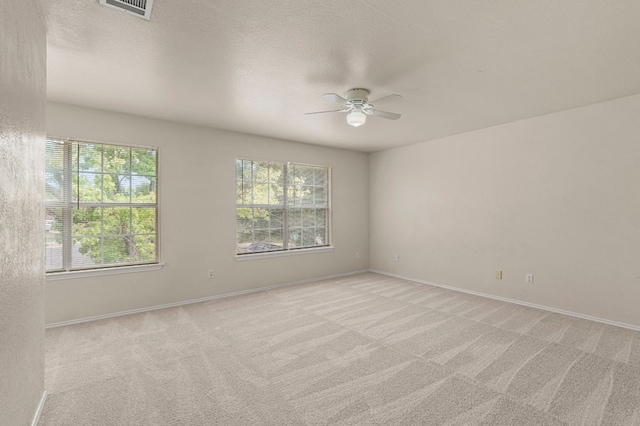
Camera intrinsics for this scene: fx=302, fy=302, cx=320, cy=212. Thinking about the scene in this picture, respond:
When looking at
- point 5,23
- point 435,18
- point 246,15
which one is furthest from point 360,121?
point 5,23

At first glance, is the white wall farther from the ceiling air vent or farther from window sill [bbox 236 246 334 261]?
the ceiling air vent

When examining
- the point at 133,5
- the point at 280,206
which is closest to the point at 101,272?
the point at 280,206

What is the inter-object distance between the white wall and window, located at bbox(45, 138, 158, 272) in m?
0.15

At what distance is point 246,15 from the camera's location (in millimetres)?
1855

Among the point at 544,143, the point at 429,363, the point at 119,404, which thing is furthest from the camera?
the point at 544,143

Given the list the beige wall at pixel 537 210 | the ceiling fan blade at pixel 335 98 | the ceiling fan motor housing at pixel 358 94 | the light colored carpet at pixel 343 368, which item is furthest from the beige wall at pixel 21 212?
the beige wall at pixel 537 210

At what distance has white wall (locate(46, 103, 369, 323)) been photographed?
345cm

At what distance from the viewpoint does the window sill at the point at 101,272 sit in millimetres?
3318

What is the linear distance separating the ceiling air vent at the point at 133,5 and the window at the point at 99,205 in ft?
7.89

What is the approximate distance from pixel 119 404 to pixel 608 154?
5.05 meters

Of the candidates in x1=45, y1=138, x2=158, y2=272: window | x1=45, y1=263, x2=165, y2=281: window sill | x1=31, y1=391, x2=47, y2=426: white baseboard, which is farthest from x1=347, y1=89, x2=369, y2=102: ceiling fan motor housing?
x1=31, y1=391, x2=47, y2=426: white baseboard

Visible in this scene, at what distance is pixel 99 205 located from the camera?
3.61 meters

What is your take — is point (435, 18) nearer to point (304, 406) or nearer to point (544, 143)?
point (304, 406)

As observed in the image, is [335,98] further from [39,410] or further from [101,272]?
[101,272]
